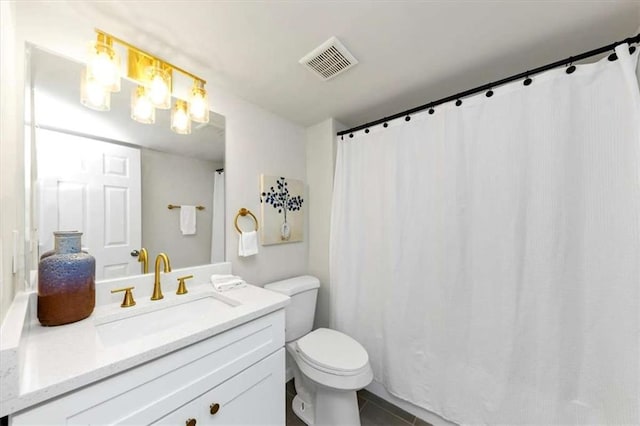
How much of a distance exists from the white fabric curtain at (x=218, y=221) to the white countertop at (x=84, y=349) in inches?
17.6

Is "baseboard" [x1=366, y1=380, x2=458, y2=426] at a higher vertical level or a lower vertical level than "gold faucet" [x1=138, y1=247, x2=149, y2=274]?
lower

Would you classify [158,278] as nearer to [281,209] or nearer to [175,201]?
[175,201]

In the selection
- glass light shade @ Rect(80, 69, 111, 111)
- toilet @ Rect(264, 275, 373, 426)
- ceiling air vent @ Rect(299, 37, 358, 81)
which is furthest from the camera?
toilet @ Rect(264, 275, 373, 426)

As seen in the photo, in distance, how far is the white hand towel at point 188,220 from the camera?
1.33m

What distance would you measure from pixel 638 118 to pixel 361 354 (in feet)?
5.41

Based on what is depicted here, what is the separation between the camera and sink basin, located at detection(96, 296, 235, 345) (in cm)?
90

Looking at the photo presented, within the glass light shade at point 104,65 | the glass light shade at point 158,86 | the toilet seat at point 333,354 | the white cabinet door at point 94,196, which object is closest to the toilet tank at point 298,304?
the toilet seat at point 333,354

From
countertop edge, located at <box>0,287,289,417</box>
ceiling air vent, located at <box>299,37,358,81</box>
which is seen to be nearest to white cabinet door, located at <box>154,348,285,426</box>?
countertop edge, located at <box>0,287,289,417</box>

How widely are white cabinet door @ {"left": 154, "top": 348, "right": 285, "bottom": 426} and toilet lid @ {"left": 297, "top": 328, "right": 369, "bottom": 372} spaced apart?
0.28 m

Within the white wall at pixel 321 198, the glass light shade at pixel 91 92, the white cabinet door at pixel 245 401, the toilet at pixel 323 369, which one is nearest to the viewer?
the white cabinet door at pixel 245 401

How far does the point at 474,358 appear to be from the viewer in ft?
4.21

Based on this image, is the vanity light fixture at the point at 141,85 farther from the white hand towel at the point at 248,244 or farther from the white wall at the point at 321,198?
the white wall at the point at 321,198

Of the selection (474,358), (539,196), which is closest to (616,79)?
(539,196)

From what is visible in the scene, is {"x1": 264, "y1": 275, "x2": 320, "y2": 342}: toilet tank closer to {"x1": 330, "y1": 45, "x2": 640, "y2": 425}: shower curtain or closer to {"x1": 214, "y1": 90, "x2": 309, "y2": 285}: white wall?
{"x1": 214, "y1": 90, "x2": 309, "y2": 285}: white wall
